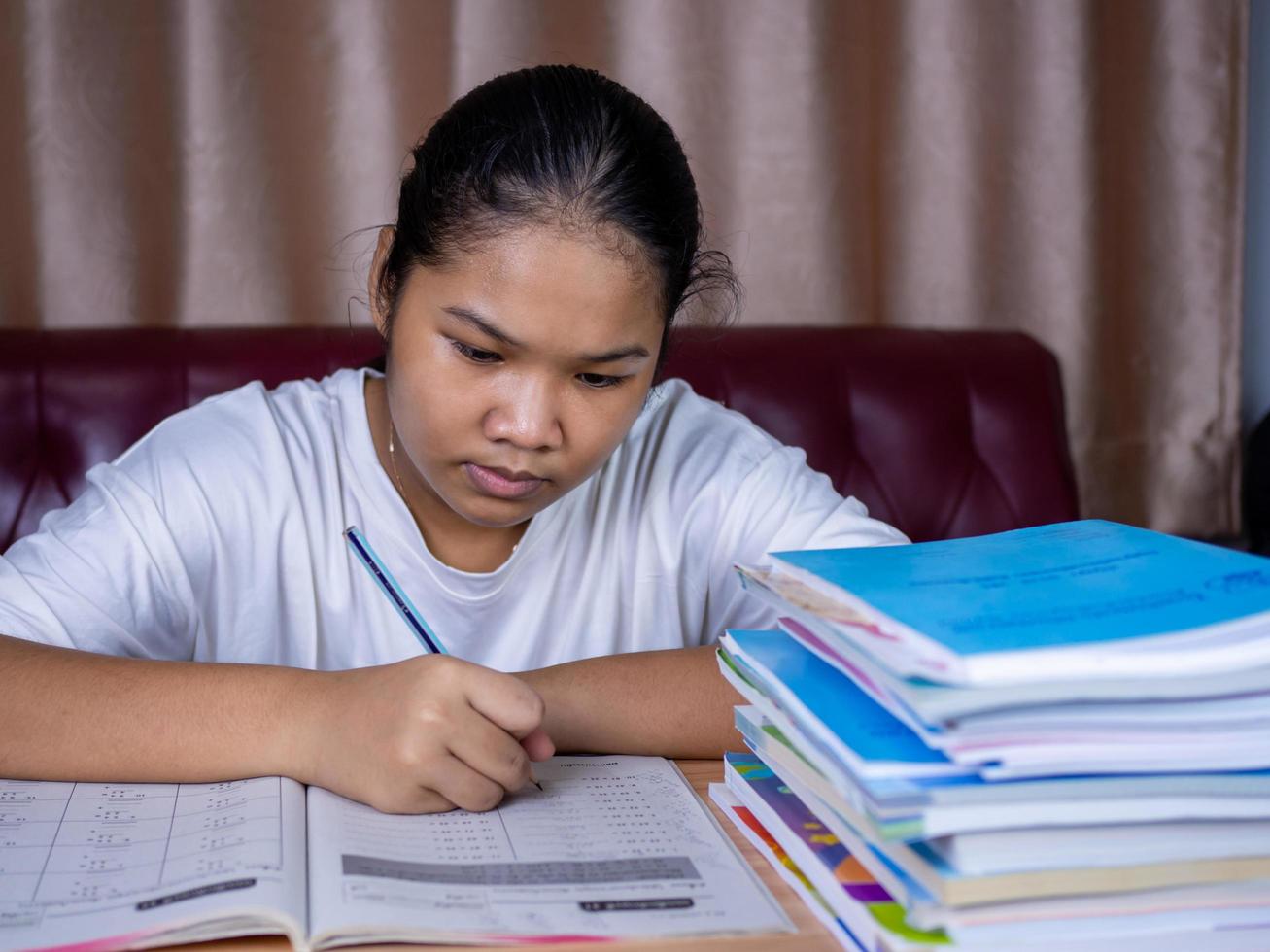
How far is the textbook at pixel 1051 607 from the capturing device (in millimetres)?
569

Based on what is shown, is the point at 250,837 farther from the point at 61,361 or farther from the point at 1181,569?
the point at 61,361

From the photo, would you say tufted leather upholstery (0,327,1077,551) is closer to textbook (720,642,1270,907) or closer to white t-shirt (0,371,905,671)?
white t-shirt (0,371,905,671)

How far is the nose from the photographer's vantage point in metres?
1.03

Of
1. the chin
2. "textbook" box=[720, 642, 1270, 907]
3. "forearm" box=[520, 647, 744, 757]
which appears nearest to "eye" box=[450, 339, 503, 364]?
the chin

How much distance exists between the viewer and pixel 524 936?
0.62 m

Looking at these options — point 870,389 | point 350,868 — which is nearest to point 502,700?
point 350,868

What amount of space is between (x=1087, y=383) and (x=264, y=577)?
147 cm

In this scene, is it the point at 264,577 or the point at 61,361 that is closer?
the point at 264,577

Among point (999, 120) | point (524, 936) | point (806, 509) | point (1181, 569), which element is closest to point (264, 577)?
point (806, 509)

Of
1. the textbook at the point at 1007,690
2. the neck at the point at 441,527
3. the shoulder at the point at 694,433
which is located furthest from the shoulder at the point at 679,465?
the textbook at the point at 1007,690

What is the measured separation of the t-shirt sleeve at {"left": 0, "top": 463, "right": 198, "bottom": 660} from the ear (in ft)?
0.87

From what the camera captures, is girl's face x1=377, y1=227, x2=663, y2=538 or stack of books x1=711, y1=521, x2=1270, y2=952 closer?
stack of books x1=711, y1=521, x2=1270, y2=952

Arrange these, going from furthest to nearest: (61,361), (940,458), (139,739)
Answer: (940,458), (61,361), (139,739)

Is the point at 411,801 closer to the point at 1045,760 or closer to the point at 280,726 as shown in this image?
the point at 280,726
